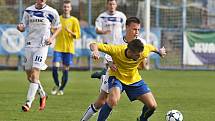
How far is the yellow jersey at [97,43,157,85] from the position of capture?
9.59m

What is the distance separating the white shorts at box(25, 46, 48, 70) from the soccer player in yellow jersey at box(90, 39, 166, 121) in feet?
9.90

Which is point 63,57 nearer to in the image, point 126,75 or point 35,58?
point 35,58

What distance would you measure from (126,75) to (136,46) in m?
0.68

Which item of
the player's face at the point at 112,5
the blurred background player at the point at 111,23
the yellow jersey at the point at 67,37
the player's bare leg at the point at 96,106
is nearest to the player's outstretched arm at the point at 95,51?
the player's bare leg at the point at 96,106

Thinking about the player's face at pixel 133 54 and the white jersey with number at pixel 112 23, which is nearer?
the player's face at pixel 133 54

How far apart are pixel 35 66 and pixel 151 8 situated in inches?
659

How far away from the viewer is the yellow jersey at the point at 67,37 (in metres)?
17.4

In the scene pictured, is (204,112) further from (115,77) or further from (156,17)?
(156,17)

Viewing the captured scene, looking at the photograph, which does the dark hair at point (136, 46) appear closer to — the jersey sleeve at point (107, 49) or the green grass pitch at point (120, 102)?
the jersey sleeve at point (107, 49)

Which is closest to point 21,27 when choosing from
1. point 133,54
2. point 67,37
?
point 133,54

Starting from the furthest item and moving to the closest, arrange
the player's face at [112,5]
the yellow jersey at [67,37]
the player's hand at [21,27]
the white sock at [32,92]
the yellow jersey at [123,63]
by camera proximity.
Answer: the yellow jersey at [67,37] < the player's face at [112,5] < the player's hand at [21,27] < the white sock at [32,92] < the yellow jersey at [123,63]

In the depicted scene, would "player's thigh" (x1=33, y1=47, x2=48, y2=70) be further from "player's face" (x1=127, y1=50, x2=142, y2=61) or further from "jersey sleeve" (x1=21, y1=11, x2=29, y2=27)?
"player's face" (x1=127, y1=50, x2=142, y2=61)

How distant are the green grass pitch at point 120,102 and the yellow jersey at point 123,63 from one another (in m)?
1.75

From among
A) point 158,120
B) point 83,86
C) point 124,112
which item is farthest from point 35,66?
point 83,86
